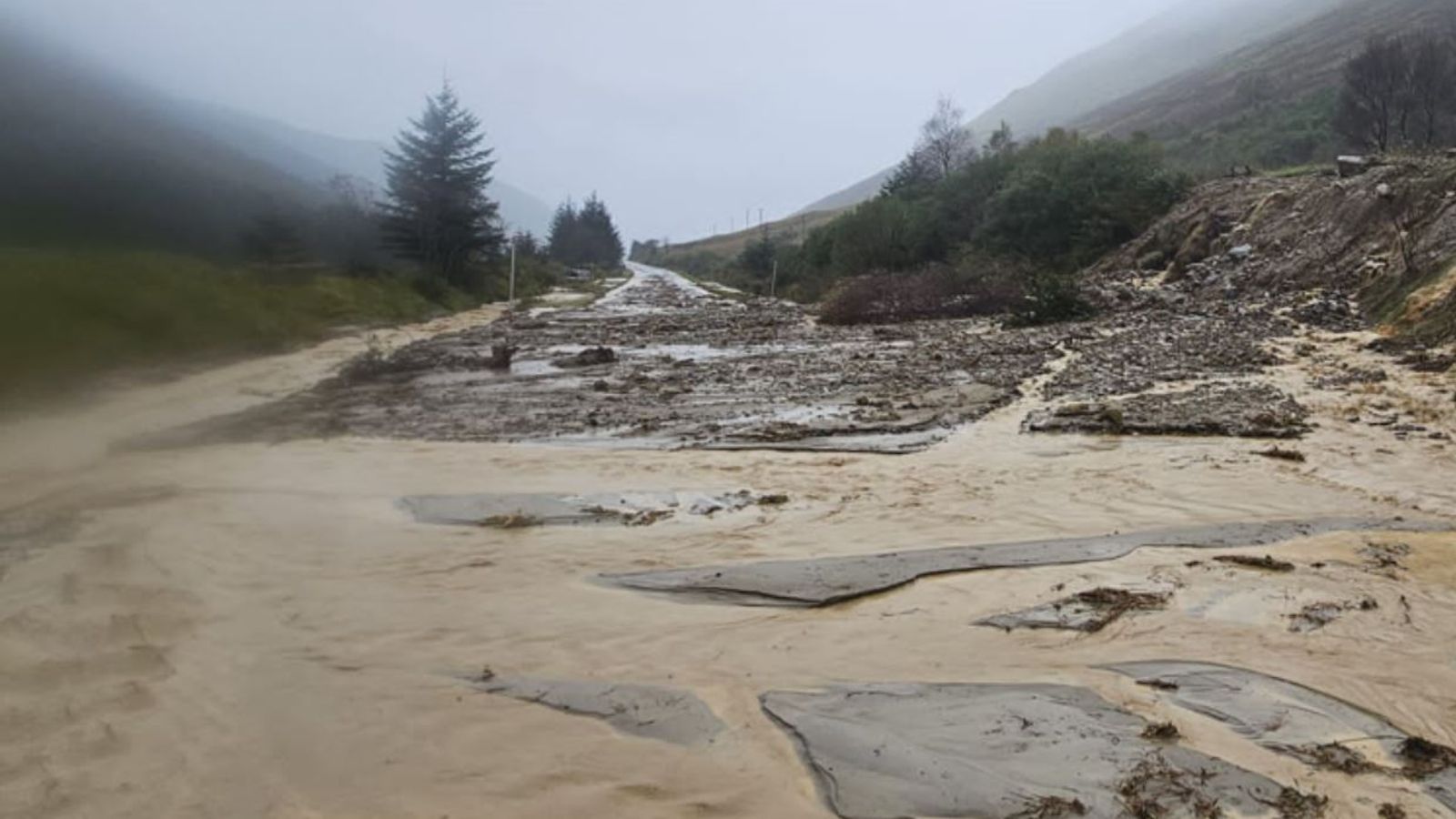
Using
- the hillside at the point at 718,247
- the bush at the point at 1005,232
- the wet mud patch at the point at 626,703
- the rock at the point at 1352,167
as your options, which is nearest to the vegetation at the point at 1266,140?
→ the bush at the point at 1005,232

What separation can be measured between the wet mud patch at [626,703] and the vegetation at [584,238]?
273 feet

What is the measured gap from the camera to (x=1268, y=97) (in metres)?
62.0

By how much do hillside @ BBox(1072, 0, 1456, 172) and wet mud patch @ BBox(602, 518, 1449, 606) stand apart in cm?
3988

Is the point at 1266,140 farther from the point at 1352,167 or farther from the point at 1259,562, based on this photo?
the point at 1259,562

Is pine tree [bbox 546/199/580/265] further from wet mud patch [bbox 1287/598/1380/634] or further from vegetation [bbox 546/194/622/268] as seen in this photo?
wet mud patch [bbox 1287/598/1380/634]

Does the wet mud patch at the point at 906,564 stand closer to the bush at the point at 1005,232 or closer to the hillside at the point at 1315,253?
the hillside at the point at 1315,253

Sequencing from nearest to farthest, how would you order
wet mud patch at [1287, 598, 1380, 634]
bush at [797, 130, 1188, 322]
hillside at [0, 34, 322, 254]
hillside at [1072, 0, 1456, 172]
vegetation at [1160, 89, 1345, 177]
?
wet mud patch at [1287, 598, 1380, 634] < hillside at [0, 34, 322, 254] < bush at [797, 130, 1188, 322] < vegetation at [1160, 89, 1345, 177] < hillside at [1072, 0, 1456, 172]

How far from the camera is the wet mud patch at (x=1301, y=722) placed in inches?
133

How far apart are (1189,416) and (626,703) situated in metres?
8.30

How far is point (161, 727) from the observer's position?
380cm

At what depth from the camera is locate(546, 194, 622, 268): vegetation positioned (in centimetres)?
8804

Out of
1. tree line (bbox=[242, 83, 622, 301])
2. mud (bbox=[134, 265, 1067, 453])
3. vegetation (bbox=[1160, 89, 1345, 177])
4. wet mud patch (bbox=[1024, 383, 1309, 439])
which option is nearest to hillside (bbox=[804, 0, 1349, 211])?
vegetation (bbox=[1160, 89, 1345, 177])

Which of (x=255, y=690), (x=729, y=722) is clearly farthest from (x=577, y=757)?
(x=255, y=690)

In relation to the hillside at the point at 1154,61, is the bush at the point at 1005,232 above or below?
below
